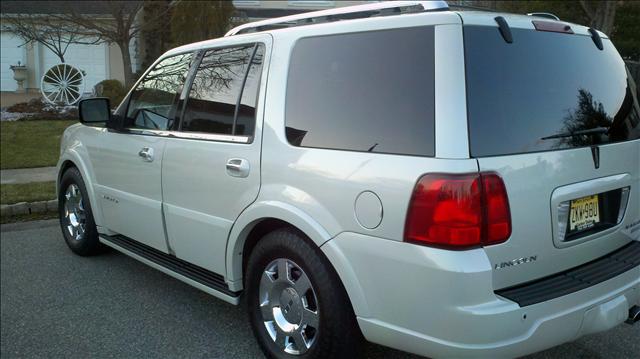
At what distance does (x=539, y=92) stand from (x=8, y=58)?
21.7 meters

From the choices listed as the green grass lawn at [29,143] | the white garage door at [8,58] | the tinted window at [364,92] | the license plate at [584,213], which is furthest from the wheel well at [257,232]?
the white garage door at [8,58]

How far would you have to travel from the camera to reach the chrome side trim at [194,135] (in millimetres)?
3319

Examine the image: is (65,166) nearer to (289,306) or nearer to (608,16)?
(289,306)

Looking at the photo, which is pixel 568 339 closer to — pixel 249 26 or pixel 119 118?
pixel 249 26

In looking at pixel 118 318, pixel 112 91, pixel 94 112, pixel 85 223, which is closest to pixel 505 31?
pixel 118 318

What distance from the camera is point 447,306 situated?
235 cm

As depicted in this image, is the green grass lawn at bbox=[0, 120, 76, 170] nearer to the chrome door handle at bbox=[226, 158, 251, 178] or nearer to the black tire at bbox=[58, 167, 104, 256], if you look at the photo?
the black tire at bbox=[58, 167, 104, 256]

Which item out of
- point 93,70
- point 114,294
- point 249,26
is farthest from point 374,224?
point 93,70

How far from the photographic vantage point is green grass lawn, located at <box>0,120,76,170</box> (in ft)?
30.8

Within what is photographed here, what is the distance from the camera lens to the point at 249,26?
3830 millimetres

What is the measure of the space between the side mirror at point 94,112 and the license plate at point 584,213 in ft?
11.6

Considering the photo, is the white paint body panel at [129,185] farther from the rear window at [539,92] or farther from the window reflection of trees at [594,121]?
the window reflection of trees at [594,121]

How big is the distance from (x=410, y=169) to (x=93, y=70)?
1990 centimetres

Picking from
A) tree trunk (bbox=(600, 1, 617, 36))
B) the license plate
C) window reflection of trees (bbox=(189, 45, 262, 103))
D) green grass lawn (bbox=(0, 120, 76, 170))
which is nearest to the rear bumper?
the license plate
